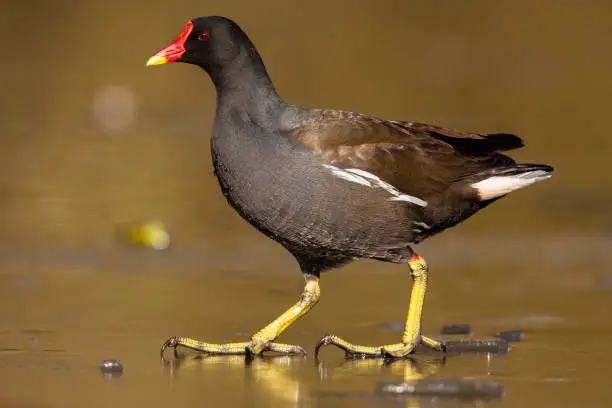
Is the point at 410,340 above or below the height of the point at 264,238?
below


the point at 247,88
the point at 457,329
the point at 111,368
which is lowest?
the point at 111,368

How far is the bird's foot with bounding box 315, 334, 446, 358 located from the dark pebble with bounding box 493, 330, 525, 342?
37 cm

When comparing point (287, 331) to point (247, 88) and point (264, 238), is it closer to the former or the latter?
point (247, 88)

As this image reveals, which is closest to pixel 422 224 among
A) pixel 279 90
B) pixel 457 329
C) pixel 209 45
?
pixel 457 329

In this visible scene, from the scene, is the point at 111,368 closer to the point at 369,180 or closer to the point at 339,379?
the point at 339,379

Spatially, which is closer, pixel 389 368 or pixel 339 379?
pixel 339 379

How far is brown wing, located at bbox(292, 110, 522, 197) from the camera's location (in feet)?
21.0

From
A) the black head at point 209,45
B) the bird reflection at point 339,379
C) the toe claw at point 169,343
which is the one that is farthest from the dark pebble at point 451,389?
the black head at point 209,45

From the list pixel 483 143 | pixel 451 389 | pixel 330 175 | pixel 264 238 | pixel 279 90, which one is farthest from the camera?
pixel 279 90

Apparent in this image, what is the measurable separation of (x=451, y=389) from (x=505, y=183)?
→ 5.82ft

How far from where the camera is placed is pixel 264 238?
9.34m

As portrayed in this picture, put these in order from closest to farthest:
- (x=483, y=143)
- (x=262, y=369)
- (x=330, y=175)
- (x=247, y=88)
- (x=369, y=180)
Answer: (x=262, y=369), (x=330, y=175), (x=369, y=180), (x=247, y=88), (x=483, y=143)

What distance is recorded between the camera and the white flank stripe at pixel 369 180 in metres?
6.33

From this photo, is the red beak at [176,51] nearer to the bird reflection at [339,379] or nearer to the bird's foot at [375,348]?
the bird reflection at [339,379]
